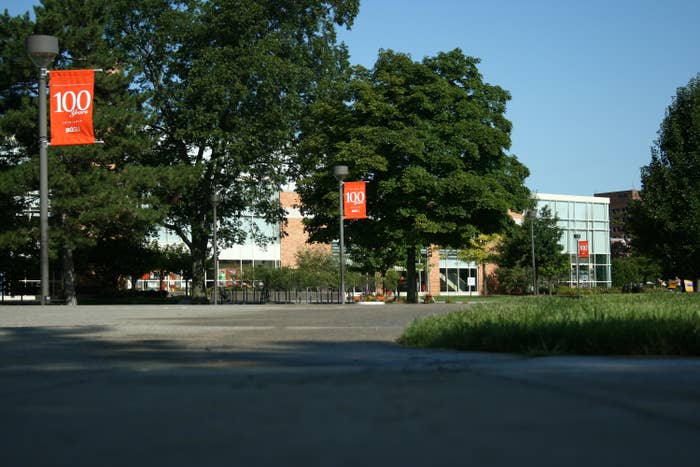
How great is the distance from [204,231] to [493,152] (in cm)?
1495

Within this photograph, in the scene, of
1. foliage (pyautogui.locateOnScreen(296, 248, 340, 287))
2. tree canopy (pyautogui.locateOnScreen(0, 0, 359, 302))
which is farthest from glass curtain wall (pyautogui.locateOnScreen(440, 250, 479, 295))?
tree canopy (pyautogui.locateOnScreen(0, 0, 359, 302))

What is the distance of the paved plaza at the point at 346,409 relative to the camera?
372 centimetres

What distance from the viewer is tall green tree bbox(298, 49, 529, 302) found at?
136ft

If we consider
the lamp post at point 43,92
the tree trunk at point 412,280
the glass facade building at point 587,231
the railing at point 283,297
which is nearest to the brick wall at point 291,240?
the railing at point 283,297

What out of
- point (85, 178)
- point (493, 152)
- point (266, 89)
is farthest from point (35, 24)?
point (493, 152)

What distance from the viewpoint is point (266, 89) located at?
137 ft

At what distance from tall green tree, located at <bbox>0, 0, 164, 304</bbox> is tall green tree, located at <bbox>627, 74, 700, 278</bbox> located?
29991mm

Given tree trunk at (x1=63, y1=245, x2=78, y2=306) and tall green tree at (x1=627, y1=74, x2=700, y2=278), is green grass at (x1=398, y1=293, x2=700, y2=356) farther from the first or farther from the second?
tall green tree at (x1=627, y1=74, x2=700, y2=278)

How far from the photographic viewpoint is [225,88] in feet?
137

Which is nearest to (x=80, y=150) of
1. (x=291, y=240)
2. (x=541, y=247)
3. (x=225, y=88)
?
(x=225, y=88)

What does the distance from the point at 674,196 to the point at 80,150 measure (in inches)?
1348

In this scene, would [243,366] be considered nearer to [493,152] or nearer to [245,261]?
[493,152]

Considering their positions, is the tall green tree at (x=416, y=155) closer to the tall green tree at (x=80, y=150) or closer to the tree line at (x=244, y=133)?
the tree line at (x=244, y=133)

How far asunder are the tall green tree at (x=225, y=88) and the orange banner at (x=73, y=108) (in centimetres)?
2040
